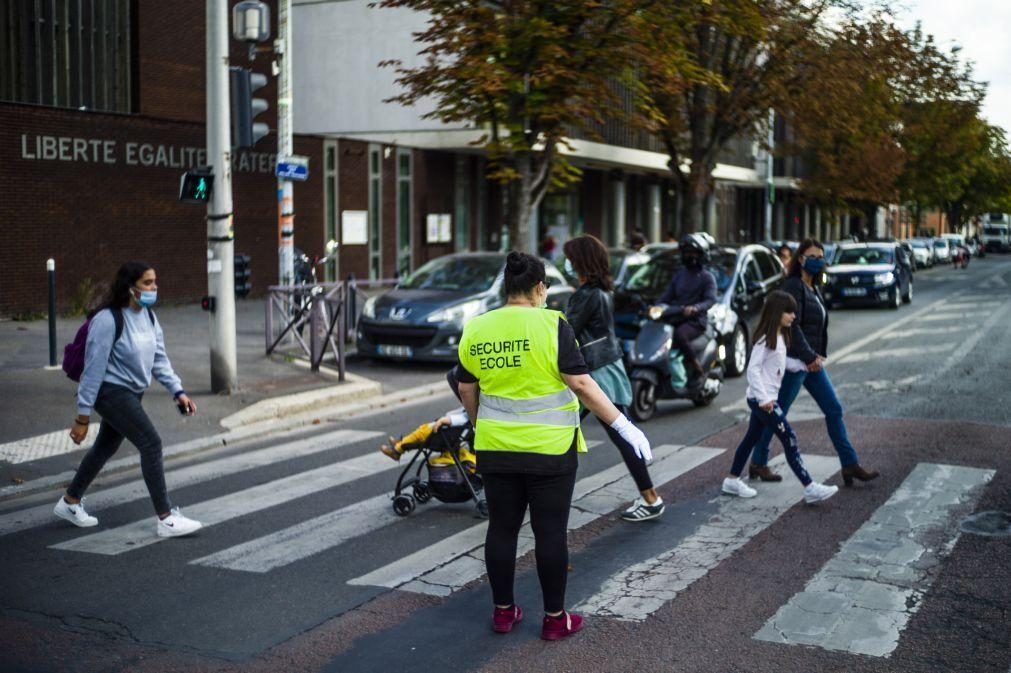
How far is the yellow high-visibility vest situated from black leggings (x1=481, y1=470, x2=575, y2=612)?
0.16 metres

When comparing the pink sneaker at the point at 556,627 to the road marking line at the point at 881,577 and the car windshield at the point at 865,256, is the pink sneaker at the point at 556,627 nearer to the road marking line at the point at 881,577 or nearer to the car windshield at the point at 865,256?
the road marking line at the point at 881,577

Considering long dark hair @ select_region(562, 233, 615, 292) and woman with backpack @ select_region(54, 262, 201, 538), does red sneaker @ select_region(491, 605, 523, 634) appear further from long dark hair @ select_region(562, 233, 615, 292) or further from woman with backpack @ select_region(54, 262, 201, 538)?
long dark hair @ select_region(562, 233, 615, 292)

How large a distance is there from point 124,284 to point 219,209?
555 centimetres

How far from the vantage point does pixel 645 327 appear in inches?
475

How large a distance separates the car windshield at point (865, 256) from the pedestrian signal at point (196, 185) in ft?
62.5

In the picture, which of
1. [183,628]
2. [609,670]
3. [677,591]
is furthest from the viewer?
[677,591]

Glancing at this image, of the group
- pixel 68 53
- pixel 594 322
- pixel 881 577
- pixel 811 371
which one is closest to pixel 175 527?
pixel 594 322

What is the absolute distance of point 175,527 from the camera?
7289 mm

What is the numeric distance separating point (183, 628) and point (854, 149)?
42.2 m

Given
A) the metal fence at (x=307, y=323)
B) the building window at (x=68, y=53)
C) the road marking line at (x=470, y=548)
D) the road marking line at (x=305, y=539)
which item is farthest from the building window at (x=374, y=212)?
the road marking line at (x=305, y=539)

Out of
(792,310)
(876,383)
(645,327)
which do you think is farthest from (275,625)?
(876,383)

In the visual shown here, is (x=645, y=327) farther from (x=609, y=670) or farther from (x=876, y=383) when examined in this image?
(x=609, y=670)

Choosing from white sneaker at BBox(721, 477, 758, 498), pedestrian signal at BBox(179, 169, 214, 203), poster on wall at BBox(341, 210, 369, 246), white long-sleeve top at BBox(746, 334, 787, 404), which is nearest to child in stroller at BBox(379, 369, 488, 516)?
white sneaker at BBox(721, 477, 758, 498)

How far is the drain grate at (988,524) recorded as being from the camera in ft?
23.7
